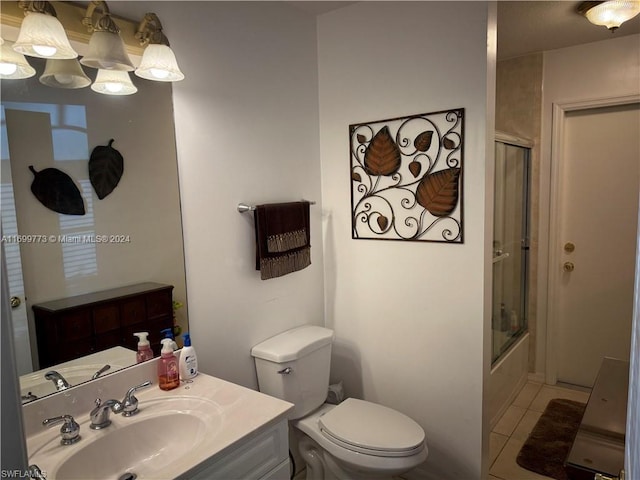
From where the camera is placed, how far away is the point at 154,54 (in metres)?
1.56

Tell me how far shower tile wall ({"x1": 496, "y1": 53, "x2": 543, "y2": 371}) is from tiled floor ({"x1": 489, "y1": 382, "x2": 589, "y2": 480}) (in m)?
0.52

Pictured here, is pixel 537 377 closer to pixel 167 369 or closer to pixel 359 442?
pixel 359 442

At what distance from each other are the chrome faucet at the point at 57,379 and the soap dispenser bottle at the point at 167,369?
0.31 metres

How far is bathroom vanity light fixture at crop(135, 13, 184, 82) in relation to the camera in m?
1.56

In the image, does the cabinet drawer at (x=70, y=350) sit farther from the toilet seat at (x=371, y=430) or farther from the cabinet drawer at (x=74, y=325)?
the toilet seat at (x=371, y=430)

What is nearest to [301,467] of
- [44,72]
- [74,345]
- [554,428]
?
[74,345]

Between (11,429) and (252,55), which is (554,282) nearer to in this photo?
(252,55)

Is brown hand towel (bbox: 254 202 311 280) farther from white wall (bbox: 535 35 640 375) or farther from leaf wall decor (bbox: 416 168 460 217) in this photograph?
white wall (bbox: 535 35 640 375)

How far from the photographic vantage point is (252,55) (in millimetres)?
2039

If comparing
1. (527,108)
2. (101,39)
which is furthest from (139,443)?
(527,108)

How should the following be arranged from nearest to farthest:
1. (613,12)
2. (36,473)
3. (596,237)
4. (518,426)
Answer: (36,473) < (613,12) < (518,426) < (596,237)

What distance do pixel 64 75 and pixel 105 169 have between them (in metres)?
0.31

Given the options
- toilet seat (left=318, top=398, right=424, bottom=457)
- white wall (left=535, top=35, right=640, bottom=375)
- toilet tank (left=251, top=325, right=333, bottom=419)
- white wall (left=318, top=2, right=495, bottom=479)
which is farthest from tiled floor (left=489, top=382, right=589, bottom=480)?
toilet tank (left=251, top=325, right=333, bottom=419)

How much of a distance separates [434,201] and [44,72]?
1617 mm
